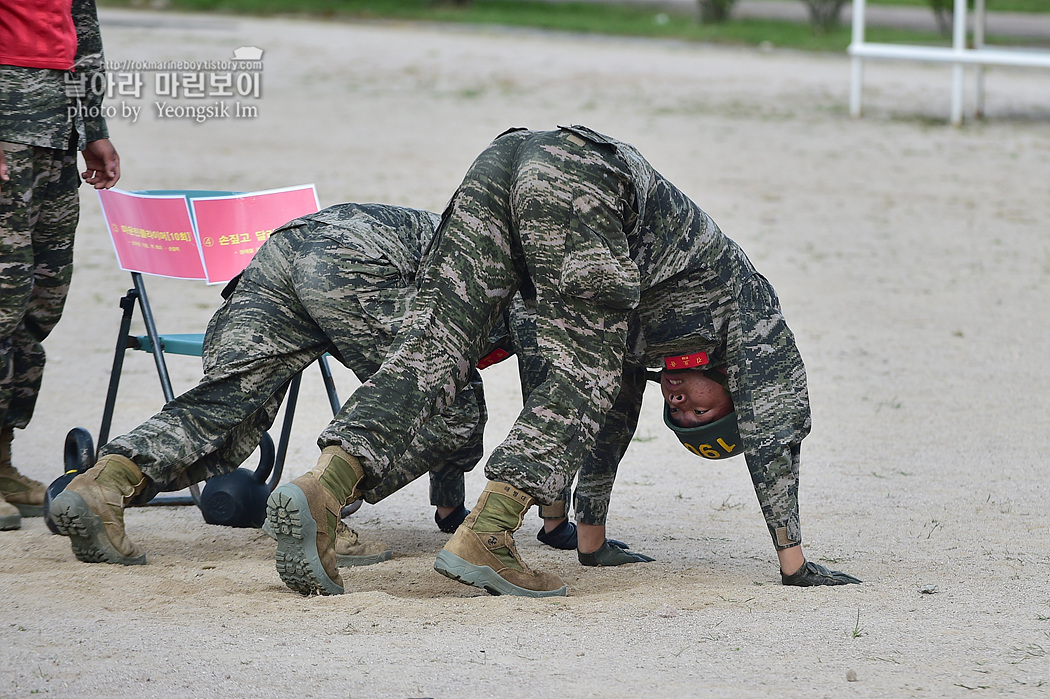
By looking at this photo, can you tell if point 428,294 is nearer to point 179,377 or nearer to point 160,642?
point 160,642

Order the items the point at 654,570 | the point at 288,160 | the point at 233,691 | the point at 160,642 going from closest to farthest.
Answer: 1. the point at 233,691
2. the point at 160,642
3. the point at 654,570
4. the point at 288,160

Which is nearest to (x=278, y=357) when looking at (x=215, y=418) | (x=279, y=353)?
(x=279, y=353)

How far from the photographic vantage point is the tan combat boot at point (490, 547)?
352 cm

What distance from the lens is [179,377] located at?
21.7 ft

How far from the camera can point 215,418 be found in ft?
13.2

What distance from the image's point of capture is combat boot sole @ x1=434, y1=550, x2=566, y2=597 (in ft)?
11.5

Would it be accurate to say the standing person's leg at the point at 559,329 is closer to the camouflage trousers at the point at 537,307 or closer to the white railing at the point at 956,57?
the camouflage trousers at the point at 537,307

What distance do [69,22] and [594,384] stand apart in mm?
2169

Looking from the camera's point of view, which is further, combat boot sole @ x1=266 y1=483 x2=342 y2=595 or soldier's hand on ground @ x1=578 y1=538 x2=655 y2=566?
soldier's hand on ground @ x1=578 y1=538 x2=655 y2=566

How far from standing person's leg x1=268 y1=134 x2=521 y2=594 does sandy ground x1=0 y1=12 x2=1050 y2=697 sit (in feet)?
0.75

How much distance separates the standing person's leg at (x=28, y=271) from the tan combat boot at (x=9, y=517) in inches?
5.0

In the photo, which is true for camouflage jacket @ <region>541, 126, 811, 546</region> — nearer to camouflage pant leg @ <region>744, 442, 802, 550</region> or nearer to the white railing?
camouflage pant leg @ <region>744, 442, 802, 550</region>

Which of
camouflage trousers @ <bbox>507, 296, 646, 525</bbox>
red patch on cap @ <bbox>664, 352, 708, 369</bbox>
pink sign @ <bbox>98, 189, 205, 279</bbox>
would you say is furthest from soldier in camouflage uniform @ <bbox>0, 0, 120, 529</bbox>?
red patch on cap @ <bbox>664, 352, 708, 369</bbox>

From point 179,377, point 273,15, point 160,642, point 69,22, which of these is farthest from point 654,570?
point 273,15
